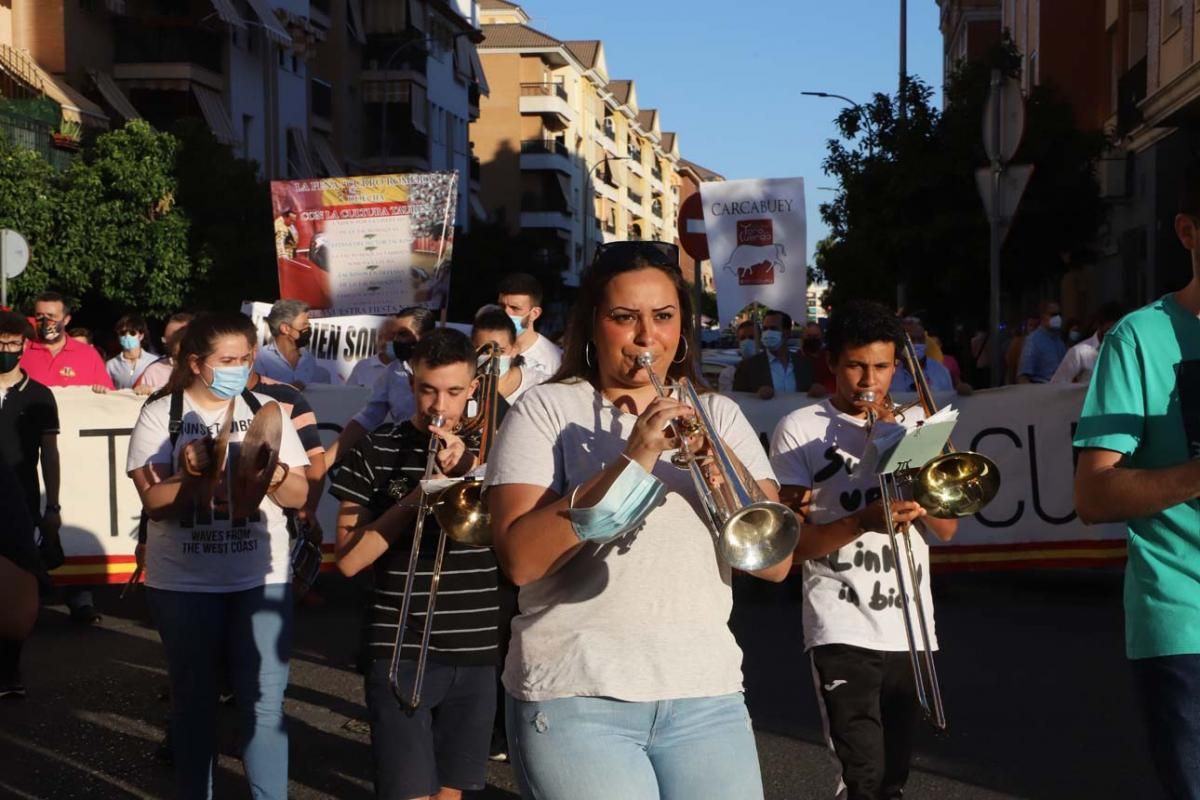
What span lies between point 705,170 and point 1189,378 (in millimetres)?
166260

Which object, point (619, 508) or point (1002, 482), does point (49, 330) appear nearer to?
point (1002, 482)

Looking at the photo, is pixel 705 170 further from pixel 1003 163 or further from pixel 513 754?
pixel 513 754

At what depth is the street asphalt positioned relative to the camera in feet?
21.9

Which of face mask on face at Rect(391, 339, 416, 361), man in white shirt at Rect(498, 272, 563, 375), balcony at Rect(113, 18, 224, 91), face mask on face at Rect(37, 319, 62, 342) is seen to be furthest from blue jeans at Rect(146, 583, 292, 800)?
balcony at Rect(113, 18, 224, 91)

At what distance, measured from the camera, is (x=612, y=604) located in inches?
128

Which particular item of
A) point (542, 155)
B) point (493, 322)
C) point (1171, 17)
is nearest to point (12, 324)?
point (493, 322)

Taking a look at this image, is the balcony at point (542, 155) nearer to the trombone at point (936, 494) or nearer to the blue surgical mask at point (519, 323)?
the blue surgical mask at point (519, 323)

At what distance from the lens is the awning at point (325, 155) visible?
162 feet

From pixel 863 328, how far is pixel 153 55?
36390 millimetres

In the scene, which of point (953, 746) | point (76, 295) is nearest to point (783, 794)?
point (953, 746)

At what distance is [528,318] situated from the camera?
8727 millimetres

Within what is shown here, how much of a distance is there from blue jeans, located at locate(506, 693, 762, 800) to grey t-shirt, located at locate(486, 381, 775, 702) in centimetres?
3

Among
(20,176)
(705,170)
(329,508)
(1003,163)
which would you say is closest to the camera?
(329,508)

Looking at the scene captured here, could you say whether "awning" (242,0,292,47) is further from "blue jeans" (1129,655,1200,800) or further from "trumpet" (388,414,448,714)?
"blue jeans" (1129,655,1200,800)
